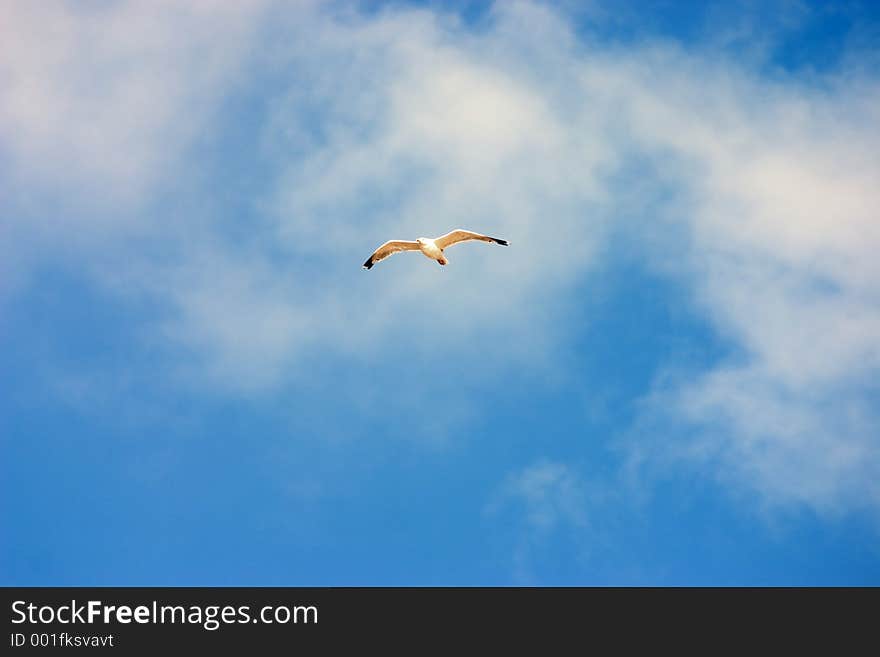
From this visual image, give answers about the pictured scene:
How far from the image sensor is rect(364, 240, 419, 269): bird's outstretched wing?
4881 centimetres

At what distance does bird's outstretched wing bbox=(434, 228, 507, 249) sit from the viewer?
47.4 m

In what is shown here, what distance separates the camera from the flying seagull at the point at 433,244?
4744 cm

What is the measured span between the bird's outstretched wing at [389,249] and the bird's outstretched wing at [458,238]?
1.30m

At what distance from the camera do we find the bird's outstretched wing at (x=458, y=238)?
156 feet

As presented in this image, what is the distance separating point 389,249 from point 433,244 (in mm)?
2778

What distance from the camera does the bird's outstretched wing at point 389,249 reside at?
160 ft

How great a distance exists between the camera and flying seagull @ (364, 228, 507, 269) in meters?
47.4

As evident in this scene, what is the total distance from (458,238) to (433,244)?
4.06 ft

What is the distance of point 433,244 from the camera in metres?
47.5
